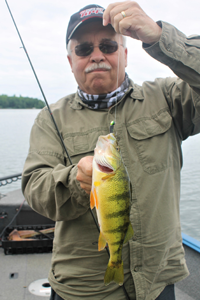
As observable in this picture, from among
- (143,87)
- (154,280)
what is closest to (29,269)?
(154,280)

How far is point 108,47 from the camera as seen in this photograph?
6.55 ft

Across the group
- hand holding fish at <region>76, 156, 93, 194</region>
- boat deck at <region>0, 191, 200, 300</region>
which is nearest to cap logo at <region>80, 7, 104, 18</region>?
hand holding fish at <region>76, 156, 93, 194</region>

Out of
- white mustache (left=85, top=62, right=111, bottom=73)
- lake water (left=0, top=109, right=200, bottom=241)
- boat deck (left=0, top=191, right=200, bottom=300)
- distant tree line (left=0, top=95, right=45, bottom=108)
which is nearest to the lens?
white mustache (left=85, top=62, right=111, bottom=73)

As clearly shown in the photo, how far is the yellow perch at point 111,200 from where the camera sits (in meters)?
1.33

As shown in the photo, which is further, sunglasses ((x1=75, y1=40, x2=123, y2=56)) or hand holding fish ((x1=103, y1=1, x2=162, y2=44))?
sunglasses ((x1=75, y1=40, x2=123, y2=56))

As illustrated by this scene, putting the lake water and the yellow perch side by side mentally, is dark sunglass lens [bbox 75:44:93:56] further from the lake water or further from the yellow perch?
the lake water

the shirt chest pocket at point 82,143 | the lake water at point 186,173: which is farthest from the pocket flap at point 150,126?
the lake water at point 186,173

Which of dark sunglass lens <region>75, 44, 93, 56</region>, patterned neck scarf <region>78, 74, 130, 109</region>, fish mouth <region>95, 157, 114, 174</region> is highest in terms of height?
dark sunglass lens <region>75, 44, 93, 56</region>

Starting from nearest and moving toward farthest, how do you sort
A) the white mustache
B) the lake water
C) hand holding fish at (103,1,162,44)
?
hand holding fish at (103,1,162,44), the white mustache, the lake water

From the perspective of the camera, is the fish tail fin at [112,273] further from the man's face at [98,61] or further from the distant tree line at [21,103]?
the distant tree line at [21,103]

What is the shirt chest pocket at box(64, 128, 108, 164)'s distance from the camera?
1.94 meters

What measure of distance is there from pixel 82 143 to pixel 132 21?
0.93 metres

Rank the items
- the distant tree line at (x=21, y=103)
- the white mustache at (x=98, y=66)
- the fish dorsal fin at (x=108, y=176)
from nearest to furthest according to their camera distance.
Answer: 1. the fish dorsal fin at (x=108, y=176)
2. the white mustache at (x=98, y=66)
3. the distant tree line at (x=21, y=103)

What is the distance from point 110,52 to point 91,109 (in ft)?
1.61
